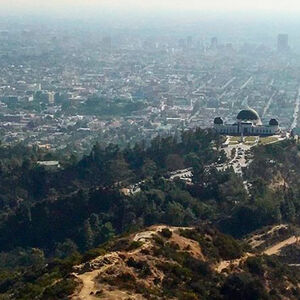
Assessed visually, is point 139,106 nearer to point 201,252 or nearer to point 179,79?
point 179,79

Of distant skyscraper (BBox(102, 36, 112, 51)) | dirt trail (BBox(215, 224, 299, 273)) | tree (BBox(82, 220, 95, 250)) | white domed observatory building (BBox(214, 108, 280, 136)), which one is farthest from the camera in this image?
distant skyscraper (BBox(102, 36, 112, 51))

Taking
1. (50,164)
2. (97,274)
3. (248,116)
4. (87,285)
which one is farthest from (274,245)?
(248,116)

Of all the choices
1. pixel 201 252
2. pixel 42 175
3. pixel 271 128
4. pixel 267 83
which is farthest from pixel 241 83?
pixel 201 252

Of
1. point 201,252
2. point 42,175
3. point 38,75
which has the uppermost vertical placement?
point 201,252

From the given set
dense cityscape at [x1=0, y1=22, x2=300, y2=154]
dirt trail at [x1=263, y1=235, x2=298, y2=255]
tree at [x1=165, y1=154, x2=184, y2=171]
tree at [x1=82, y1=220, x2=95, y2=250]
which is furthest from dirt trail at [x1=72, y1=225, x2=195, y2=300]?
dense cityscape at [x1=0, y1=22, x2=300, y2=154]

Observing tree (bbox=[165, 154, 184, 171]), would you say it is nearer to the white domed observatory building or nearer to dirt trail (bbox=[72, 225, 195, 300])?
the white domed observatory building

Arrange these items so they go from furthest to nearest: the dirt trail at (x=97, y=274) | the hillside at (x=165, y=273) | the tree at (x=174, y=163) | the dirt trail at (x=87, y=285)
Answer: the tree at (x=174, y=163)
the hillside at (x=165, y=273)
the dirt trail at (x=97, y=274)
the dirt trail at (x=87, y=285)

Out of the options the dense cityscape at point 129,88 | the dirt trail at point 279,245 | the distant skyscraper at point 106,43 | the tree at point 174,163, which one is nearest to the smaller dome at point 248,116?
the tree at point 174,163

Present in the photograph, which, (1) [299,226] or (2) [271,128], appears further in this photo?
(2) [271,128]

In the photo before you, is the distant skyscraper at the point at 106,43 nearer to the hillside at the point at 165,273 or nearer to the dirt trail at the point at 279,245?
the dirt trail at the point at 279,245

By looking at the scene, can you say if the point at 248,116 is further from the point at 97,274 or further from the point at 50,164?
the point at 97,274

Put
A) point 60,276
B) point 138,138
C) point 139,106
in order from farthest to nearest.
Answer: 1. point 139,106
2. point 138,138
3. point 60,276
